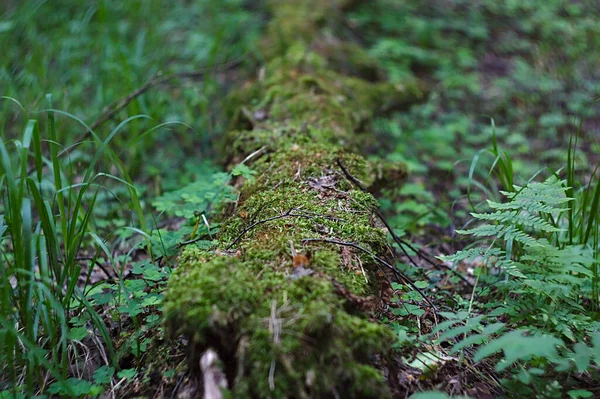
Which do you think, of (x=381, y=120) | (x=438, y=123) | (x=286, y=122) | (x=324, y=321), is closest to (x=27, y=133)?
(x=324, y=321)

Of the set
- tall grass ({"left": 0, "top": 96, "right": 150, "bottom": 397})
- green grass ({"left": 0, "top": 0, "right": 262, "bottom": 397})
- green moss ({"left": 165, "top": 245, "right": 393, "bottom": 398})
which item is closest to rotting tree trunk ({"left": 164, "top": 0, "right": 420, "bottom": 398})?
green moss ({"left": 165, "top": 245, "right": 393, "bottom": 398})

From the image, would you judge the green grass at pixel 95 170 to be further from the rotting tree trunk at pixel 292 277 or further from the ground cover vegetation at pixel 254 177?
the rotting tree trunk at pixel 292 277

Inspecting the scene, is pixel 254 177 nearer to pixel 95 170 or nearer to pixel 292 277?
pixel 292 277

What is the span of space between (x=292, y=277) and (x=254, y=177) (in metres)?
1.04

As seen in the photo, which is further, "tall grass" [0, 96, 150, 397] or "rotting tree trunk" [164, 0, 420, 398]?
"tall grass" [0, 96, 150, 397]

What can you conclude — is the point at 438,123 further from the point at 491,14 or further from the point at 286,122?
the point at 491,14

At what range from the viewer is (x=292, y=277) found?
1642 mm

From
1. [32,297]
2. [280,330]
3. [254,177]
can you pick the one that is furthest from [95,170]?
[280,330]

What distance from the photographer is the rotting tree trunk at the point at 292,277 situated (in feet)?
4.50

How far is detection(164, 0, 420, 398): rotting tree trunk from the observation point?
1.37 m

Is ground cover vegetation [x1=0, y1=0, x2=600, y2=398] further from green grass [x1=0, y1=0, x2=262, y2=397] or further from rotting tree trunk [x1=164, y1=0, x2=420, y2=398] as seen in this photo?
rotting tree trunk [x1=164, y1=0, x2=420, y2=398]

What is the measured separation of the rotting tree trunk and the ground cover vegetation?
0.53 feet

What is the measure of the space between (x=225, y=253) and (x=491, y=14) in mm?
6692

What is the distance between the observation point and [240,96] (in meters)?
4.00
